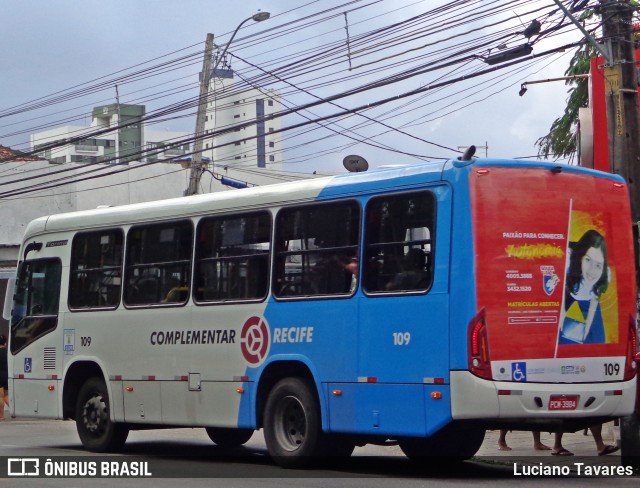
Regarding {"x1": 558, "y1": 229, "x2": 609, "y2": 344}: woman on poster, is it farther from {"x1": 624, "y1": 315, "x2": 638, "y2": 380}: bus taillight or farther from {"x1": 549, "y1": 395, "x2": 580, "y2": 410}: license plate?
{"x1": 549, "y1": 395, "x2": 580, "y2": 410}: license plate

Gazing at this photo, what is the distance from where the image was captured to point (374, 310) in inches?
463

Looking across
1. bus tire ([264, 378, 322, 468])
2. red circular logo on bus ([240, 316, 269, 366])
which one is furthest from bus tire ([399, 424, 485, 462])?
red circular logo on bus ([240, 316, 269, 366])

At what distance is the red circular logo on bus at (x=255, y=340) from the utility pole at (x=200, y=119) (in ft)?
47.8

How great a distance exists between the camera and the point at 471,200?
11.1 metres

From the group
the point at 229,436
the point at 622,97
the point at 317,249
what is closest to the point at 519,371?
the point at 317,249

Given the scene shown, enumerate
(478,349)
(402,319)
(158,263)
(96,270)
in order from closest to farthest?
(478,349) < (402,319) < (158,263) < (96,270)

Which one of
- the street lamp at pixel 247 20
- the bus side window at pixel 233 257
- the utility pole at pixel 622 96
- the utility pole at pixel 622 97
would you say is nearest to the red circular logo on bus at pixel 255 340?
the bus side window at pixel 233 257

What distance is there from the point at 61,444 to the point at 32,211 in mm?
24976

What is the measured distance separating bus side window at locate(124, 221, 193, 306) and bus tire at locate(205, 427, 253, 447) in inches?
94.1

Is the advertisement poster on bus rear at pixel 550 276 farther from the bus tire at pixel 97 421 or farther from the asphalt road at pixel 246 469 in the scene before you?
the bus tire at pixel 97 421

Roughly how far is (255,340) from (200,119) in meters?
16.1

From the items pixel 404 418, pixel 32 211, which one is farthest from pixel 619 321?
pixel 32 211

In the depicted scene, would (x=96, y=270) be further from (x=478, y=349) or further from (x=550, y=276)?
(x=550, y=276)

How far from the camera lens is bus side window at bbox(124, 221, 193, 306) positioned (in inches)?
555
